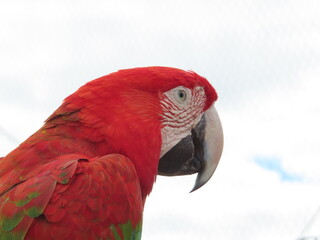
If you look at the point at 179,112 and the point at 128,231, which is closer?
the point at 128,231

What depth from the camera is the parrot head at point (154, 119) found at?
1140mm

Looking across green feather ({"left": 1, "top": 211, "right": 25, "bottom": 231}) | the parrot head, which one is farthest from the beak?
green feather ({"left": 1, "top": 211, "right": 25, "bottom": 231})

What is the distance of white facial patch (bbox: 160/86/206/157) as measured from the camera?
124 centimetres

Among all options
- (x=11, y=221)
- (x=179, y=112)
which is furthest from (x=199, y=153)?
(x=11, y=221)

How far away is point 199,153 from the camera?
129 centimetres

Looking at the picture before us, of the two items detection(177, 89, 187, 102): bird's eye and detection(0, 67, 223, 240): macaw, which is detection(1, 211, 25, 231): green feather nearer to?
detection(0, 67, 223, 240): macaw

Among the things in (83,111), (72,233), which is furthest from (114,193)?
(83,111)

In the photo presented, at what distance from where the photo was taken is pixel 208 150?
1.28 m

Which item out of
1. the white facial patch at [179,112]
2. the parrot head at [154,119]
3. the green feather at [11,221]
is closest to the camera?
the green feather at [11,221]

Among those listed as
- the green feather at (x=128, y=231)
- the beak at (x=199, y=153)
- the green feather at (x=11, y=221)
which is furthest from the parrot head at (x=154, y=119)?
the green feather at (x=11, y=221)

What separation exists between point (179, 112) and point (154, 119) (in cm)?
7

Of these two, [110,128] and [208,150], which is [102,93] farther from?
[208,150]

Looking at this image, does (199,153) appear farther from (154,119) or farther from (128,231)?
(128,231)

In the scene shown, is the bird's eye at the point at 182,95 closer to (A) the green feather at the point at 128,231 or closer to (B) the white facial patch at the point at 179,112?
(B) the white facial patch at the point at 179,112
